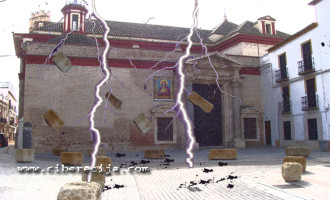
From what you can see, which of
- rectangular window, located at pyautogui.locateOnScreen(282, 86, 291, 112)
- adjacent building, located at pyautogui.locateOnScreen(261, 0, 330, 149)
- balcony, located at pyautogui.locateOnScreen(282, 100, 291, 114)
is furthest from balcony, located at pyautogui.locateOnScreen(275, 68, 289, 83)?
balcony, located at pyautogui.locateOnScreen(282, 100, 291, 114)

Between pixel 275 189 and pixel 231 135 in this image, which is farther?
pixel 231 135

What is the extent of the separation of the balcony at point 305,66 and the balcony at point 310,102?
1971mm

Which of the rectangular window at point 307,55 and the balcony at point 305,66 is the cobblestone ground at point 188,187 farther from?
the rectangular window at point 307,55

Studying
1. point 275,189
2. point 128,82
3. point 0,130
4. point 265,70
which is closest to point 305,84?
point 265,70

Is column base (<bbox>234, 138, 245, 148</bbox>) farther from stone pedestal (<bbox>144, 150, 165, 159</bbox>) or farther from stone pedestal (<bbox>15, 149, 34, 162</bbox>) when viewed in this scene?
stone pedestal (<bbox>15, 149, 34, 162</bbox>)

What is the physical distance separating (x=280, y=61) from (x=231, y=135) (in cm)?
786

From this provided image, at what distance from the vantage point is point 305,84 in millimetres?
23000

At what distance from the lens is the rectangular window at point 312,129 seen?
2219 cm

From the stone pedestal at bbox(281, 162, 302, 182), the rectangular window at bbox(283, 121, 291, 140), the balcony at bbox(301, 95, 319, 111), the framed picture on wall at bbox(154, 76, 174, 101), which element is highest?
the framed picture on wall at bbox(154, 76, 174, 101)

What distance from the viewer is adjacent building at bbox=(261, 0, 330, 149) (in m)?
21.1

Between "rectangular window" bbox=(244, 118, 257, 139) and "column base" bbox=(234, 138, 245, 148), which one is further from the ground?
"rectangular window" bbox=(244, 118, 257, 139)

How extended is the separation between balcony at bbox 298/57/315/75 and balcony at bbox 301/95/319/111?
197 centimetres

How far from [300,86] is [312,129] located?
139 inches

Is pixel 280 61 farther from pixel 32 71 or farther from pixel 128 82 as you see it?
pixel 32 71
